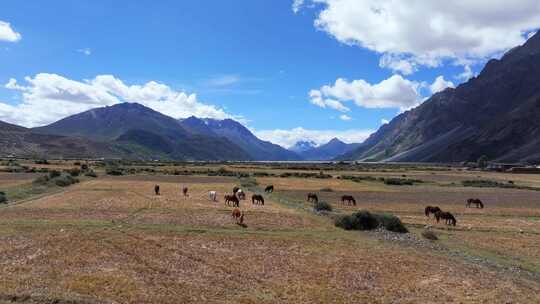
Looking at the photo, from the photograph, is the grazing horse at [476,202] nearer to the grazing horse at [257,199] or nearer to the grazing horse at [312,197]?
the grazing horse at [312,197]

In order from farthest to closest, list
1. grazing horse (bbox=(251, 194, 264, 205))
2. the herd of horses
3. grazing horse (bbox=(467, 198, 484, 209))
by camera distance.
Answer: grazing horse (bbox=(467, 198, 484, 209)) → grazing horse (bbox=(251, 194, 264, 205)) → the herd of horses

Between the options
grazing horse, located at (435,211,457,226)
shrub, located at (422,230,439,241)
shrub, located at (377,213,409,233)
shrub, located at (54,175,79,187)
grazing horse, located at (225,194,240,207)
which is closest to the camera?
shrub, located at (422,230,439,241)

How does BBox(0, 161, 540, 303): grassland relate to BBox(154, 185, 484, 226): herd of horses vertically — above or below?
below

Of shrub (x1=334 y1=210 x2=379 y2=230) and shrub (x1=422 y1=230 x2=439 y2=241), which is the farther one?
shrub (x1=334 y1=210 x2=379 y2=230)

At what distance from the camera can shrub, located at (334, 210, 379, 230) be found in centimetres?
3409

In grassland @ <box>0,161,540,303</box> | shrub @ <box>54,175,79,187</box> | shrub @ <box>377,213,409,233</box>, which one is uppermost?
shrub @ <box>54,175,79,187</box>

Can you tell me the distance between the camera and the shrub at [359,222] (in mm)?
34094

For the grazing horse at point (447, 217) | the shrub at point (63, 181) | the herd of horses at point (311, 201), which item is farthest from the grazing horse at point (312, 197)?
the shrub at point (63, 181)

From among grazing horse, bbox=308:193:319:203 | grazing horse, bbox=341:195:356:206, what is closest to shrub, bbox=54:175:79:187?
grazing horse, bbox=308:193:319:203

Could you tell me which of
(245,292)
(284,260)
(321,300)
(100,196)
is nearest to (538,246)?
(284,260)

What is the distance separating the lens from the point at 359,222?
34.2 metres

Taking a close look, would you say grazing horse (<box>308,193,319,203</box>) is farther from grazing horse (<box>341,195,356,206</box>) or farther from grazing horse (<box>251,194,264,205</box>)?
grazing horse (<box>251,194,264,205</box>)

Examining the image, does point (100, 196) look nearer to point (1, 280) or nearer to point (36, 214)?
point (36, 214)

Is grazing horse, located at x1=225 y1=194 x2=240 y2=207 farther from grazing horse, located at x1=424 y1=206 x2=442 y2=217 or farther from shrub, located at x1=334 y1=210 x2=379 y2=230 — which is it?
grazing horse, located at x1=424 y1=206 x2=442 y2=217
